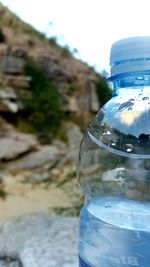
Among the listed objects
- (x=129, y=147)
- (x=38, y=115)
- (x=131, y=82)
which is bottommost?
(x=38, y=115)

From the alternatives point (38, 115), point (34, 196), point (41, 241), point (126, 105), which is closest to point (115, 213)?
point (126, 105)

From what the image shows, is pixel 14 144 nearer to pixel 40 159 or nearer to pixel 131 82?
pixel 40 159

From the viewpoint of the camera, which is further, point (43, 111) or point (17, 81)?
point (17, 81)

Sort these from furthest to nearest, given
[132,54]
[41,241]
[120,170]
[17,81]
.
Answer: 1. [17,81]
2. [41,241]
3. [120,170]
4. [132,54]

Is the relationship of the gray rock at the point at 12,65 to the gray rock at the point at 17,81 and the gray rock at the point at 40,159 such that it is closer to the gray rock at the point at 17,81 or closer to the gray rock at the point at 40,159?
the gray rock at the point at 17,81

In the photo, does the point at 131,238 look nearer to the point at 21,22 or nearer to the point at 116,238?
the point at 116,238

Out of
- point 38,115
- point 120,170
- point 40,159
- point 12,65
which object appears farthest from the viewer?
point 12,65

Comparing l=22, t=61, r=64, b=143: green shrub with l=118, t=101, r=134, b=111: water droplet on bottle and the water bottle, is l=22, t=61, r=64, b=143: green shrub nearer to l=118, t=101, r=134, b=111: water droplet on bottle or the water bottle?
the water bottle
